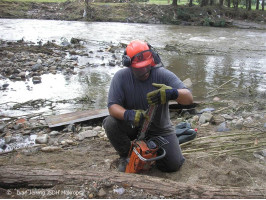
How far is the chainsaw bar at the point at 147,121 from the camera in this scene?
9.31ft

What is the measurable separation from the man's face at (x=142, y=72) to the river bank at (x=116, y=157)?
1.07 metres

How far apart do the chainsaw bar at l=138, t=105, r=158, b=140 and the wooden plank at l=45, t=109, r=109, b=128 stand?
82.3 inches

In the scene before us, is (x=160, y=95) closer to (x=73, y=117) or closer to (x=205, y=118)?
(x=205, y=118)

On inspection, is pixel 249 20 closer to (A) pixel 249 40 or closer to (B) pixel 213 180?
(A) pixel 249 40

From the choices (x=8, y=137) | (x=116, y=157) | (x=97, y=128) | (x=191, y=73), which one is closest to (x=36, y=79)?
(x=8, y=137)

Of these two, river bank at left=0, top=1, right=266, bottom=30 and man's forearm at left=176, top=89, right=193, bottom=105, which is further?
river bank at left=0, top=1, right=266, bottom=30

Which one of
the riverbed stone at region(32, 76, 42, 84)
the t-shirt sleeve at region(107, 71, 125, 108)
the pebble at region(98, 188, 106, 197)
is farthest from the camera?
the riverbed stone at region(32, 76, 42, 84)

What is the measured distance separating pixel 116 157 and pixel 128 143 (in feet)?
1.46

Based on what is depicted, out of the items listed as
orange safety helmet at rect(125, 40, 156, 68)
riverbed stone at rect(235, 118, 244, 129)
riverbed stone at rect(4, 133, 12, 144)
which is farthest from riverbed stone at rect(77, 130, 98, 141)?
riverbed stone at rect(235, 118, 244, 129)

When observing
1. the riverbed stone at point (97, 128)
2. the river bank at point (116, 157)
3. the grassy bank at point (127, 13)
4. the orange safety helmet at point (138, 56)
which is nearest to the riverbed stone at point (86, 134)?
the river bank at point (116, 157)

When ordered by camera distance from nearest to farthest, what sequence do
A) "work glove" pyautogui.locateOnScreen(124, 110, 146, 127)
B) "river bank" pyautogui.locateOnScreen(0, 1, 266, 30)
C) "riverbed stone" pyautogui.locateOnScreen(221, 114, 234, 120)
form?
"work glove" pyautogui.locateOnScreen(124, 110, 146, 127) → "riverbed stone" pyautogui.locateOnScreen(221, 114, 234, 120) → "river bank" pyautogui.locateOnScreen(0, 1, 266, 30)

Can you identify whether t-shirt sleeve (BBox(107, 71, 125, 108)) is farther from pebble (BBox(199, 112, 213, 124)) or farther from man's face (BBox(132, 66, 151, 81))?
pebble (BBox(199, 112, 213, 124))

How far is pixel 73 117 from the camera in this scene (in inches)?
198

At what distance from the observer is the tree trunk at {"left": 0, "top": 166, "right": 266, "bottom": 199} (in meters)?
2.37
